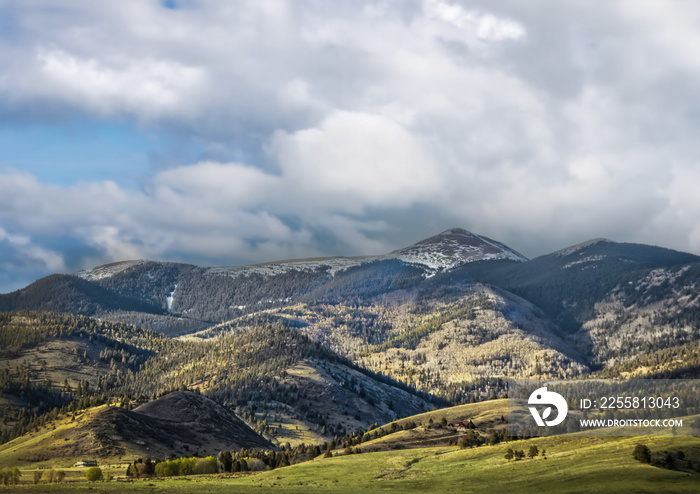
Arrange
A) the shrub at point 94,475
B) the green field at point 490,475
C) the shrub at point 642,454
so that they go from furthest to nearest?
1. the shrub at point 94,475
2. the shrub at point 642,454
3. the green field at point 490,475

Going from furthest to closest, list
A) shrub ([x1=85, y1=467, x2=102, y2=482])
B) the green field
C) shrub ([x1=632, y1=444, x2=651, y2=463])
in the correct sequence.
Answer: shrub ([x1=85, y1=467, x2=102, y2=482])
shrub ([x1=632, y1=444, x2=651, y2=463])
the green field

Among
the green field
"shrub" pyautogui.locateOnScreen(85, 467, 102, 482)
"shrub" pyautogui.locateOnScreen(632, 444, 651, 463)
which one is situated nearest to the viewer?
the green field

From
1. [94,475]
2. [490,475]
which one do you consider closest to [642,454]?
[490,475]

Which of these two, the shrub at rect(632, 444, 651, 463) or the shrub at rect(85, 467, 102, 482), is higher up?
the shrub at rect(85, 467, 102, 482)

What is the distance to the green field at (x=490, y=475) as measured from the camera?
120 meters

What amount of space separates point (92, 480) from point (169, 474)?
27531 millimetres

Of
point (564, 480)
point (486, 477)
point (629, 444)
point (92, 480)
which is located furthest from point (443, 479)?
point (92, 480)

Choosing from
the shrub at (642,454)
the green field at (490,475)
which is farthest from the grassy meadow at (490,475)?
the shrub at (642,454)

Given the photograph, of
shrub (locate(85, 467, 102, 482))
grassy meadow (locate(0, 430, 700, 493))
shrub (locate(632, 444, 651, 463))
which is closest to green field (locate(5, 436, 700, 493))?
grassy meadow (locate(0, 430, 700, 493))

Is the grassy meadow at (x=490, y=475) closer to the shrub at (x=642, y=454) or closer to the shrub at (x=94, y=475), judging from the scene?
the shrub at (x=642, y=454)

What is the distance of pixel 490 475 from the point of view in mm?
139750

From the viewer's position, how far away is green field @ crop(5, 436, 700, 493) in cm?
12012

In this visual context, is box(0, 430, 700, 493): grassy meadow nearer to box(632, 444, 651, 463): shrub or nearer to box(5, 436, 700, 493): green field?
box(5, 436, 700, 493): green field

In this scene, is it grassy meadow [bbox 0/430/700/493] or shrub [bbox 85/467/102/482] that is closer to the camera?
grassy meadow [bbox 0/430/700/493]
